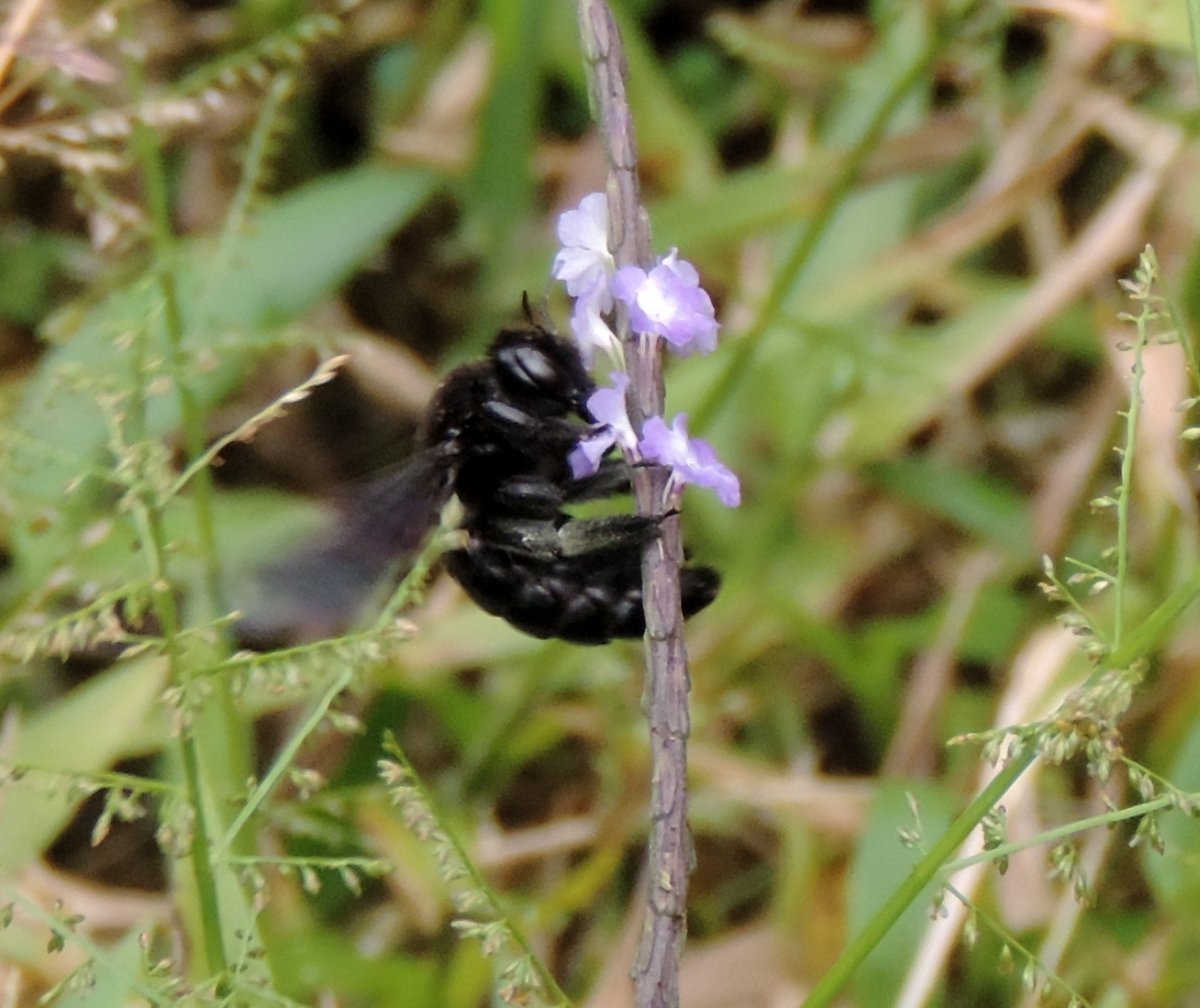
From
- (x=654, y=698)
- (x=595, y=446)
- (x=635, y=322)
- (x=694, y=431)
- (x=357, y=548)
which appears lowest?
(x=694, y=431)

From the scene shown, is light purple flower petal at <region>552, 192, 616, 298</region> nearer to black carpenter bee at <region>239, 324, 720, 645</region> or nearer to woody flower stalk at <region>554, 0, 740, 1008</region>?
woody flower stalk at <region>554, 0, 740, 1008</region>

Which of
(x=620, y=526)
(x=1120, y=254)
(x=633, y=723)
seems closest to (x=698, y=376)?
(x=633, y=723)

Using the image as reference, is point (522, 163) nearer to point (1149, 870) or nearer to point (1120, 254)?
point (1120, 254)

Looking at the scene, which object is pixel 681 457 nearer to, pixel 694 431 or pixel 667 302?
pixel 667 302

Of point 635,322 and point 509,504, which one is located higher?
point 635,322

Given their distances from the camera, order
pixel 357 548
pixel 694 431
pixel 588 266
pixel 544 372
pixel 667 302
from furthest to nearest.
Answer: pixel 694 431
pixel 357 548
pixel 544 372
pixel 588 266
pixel 667 302

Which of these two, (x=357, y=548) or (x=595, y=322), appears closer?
(x=595, y=322)

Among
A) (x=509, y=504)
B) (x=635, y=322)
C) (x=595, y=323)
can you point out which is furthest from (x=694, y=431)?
(x=635, y=322)
